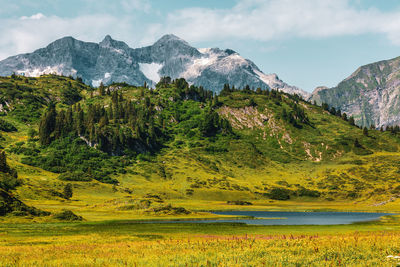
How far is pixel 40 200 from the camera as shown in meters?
140

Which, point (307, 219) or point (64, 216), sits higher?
point (64, 216)

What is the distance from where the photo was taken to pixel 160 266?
2462 centimetres

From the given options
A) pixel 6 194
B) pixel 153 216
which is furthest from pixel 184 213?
pixel 6 194

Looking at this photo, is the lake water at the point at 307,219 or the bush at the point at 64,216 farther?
the lake water at the point at 307,219

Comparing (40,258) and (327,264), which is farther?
(40,258)

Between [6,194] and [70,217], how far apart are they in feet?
48.9

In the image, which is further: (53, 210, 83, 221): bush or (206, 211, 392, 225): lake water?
(206, 211, 392, 225): lake water

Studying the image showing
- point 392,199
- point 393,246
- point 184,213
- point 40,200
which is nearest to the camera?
point 393,246

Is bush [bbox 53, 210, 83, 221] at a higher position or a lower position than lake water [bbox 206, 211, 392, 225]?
higher

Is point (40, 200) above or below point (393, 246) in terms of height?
below

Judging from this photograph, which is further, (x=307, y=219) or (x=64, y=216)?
(x=307, y=219)

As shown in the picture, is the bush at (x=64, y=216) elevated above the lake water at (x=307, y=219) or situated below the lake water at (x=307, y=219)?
above

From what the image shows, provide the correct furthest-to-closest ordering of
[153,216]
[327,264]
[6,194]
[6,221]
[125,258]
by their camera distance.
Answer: [153,216] < [6,194] < [6,221] < [125,258] < [327,264]

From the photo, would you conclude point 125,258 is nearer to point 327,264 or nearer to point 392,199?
point 327,264
